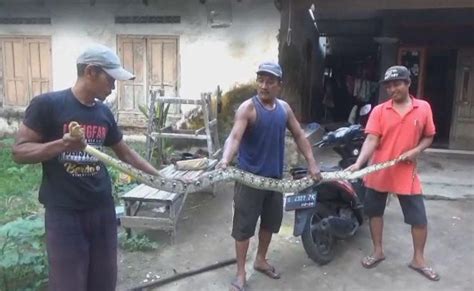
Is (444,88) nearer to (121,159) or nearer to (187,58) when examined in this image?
(187,58)

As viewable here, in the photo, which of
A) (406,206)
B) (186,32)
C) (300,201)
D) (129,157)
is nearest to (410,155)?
(406,206)

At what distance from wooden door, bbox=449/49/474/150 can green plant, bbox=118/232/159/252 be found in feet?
24.0

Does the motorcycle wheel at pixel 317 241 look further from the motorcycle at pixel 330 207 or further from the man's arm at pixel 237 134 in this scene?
the man's arm at pixel 237 134

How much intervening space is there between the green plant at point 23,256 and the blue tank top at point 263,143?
1.62 m

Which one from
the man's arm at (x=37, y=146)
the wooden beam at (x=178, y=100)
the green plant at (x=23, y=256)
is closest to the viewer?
the man's arm at (x=37, y=146)

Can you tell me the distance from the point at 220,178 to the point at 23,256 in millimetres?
1543

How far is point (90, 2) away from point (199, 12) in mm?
2258

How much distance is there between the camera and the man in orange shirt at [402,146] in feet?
12.7

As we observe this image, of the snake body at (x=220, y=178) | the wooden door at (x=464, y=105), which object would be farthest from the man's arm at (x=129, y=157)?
the wooden door at (x=464, y=105)

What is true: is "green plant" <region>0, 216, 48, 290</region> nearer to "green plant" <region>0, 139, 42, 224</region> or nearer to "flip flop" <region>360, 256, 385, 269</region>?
"green plant" <region>0, 139, 42, 224</region>

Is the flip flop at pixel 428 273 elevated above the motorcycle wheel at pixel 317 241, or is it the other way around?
the motorcycle wheel at pixel 317 241

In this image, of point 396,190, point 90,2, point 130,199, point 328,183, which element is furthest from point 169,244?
point 90,2

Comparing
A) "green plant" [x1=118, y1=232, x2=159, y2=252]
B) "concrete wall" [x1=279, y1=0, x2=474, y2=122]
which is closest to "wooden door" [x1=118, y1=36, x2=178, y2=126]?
"concrete wall" [x1=279, y1=0, x2=474, y2=122]

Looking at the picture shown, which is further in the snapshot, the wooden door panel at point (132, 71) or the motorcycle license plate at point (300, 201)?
the wooden door panel at point (132, 71)
